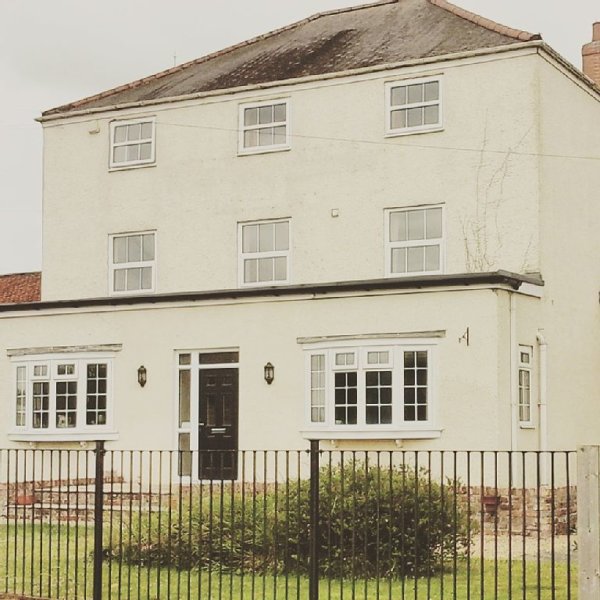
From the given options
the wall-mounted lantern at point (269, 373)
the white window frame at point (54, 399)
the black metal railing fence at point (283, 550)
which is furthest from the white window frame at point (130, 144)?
the black metal railing fence at point (283, 550)

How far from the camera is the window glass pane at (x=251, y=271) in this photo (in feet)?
87.9

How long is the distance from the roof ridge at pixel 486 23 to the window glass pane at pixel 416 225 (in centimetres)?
406

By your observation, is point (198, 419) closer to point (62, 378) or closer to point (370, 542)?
point (62, 378)

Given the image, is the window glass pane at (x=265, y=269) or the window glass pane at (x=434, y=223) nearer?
the window glass pane at (x=434, y=223)

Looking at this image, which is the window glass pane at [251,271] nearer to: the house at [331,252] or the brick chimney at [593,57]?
the house at [331,252]

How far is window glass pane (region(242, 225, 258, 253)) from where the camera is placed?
1062 inches

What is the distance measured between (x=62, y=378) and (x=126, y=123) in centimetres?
715

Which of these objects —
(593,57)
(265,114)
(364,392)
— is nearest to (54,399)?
(364,392)

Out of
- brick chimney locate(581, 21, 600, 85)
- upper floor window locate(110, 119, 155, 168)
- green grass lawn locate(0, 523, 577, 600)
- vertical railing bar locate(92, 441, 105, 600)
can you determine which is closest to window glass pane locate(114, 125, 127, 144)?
upper floor window locate(110, 119, 155, 168)

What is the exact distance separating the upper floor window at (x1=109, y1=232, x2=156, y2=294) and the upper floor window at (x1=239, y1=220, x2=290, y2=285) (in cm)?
234

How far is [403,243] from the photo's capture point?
25.2 metres

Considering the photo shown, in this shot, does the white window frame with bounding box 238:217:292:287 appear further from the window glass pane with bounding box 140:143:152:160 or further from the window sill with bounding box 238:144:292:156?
the window glass pane with bounding box 140:143:152:160

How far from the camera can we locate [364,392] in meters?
21.8

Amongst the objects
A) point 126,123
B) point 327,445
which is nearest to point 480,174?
point 327,445
